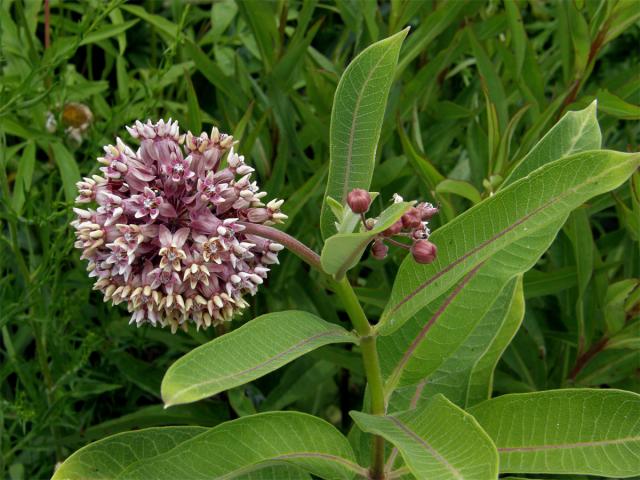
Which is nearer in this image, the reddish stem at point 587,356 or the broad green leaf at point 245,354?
the broad green leaf at point 245,354

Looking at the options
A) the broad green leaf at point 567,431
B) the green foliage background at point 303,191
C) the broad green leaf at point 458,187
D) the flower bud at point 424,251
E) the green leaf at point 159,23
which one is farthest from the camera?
the green leaf at point 159,23

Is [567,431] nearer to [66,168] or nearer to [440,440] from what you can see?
[440,440]

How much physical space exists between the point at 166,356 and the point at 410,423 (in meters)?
0.93

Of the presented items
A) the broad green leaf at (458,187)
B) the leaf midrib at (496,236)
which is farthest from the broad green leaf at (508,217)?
the broad green leaf at (458,187)

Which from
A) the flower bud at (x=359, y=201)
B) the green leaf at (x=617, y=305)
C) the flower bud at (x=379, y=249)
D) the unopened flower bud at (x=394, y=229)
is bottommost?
the green leaf at (x=617, y=305)

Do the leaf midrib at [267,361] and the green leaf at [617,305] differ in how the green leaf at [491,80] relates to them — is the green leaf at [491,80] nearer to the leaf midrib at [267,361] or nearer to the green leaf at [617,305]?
the green leaf at [617,305]

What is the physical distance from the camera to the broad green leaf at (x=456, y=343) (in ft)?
3.59

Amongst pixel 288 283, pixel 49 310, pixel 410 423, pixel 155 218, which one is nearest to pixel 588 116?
pixel 410 423

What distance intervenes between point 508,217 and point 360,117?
22 centimetres

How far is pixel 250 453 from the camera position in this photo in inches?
40.4

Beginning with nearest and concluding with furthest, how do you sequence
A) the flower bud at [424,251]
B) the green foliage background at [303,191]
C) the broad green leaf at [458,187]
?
the flower bud at [424,251]
the broad green leaf at [458,187]
the green foliage background at [303,191]

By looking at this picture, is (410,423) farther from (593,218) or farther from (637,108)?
(593,218)

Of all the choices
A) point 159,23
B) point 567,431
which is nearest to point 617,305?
point 567,431

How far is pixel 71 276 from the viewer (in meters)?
1.71
